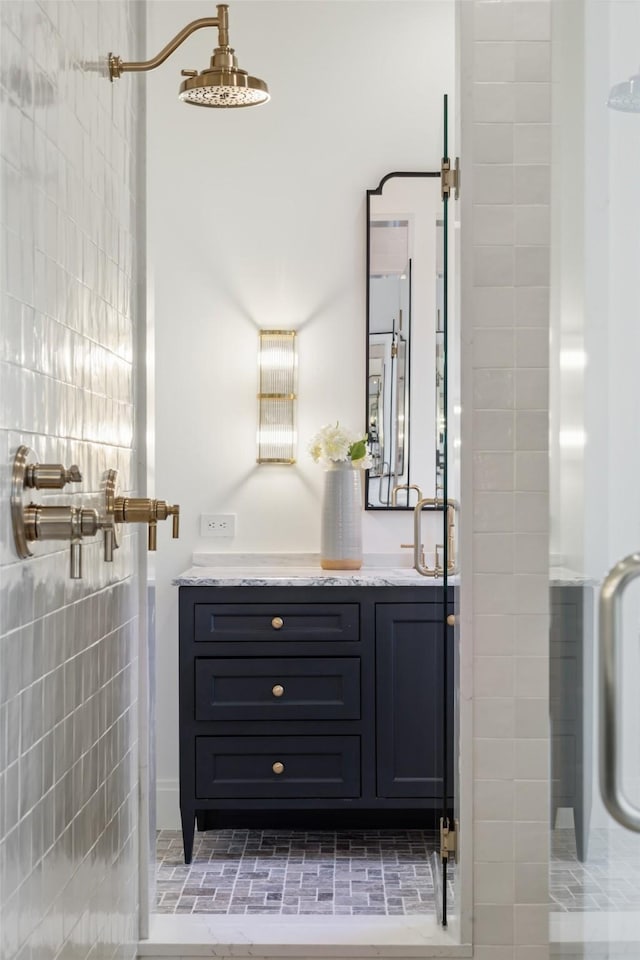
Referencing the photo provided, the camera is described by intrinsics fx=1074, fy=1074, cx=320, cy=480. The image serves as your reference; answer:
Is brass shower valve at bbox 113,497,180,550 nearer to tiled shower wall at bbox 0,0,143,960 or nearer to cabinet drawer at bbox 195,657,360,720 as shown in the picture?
tiled shower wall at bbox 0,0,143,960

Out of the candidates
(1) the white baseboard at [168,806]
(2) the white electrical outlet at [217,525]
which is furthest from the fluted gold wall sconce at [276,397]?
(1) the white baseboard at [168,806]

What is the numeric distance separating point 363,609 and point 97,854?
1.44m

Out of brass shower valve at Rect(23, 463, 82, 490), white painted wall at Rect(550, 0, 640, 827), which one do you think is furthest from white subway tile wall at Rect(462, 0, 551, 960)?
brass shower valve at Rect(23, 463, 82, 490)

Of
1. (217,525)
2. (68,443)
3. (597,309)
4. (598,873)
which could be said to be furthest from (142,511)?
(217,525)

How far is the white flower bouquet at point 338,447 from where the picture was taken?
3609 millimetres

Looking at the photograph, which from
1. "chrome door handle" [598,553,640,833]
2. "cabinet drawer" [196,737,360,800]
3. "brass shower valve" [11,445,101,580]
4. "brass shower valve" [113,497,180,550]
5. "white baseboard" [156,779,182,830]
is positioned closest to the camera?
"chrome door handle" [598,553,640,833]

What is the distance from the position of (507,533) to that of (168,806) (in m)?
1.93

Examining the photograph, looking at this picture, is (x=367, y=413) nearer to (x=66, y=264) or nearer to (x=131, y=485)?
(x=131, y=485)

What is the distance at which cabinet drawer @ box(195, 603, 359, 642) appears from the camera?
3.30 metres

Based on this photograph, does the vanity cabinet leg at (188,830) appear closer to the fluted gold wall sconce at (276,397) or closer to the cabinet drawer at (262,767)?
the cabinet drawer at (262,767)

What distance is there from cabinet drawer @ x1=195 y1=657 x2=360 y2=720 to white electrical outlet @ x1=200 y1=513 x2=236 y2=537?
2.10ft

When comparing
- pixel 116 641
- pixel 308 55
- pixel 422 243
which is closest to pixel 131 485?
pixel 116 641

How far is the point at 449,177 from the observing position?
2545 millimetres

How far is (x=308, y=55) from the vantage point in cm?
380
